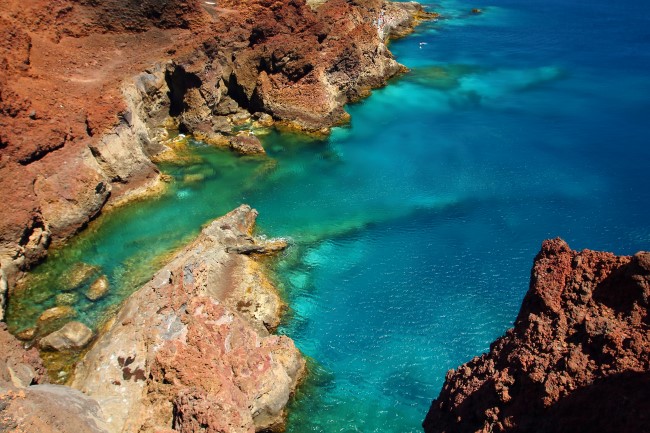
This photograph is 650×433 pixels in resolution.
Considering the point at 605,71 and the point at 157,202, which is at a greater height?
the point at 605,71

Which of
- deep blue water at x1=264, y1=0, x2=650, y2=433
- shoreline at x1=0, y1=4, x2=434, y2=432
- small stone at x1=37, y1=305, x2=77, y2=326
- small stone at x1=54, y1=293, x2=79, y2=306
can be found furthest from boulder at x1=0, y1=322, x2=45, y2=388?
deep blue water at x1=264, y1=0, x2=650, y2=433

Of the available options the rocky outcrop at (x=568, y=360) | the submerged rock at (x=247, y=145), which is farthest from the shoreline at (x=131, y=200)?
the rocky outcrop at (x=568, y=360)

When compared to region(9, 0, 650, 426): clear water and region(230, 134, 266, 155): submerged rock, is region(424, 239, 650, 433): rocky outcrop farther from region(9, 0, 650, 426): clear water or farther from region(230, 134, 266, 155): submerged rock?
region(230, 134, 266, 155): submerged rock

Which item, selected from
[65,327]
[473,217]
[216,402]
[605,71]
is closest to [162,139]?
[65,327]

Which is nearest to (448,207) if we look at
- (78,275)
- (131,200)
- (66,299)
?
(131,200)

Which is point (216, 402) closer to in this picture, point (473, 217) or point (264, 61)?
point (473, 217)

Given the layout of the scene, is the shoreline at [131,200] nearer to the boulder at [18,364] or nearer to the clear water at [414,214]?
the clear water at [414,214]

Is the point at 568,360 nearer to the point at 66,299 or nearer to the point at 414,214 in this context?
the point at 414,214
